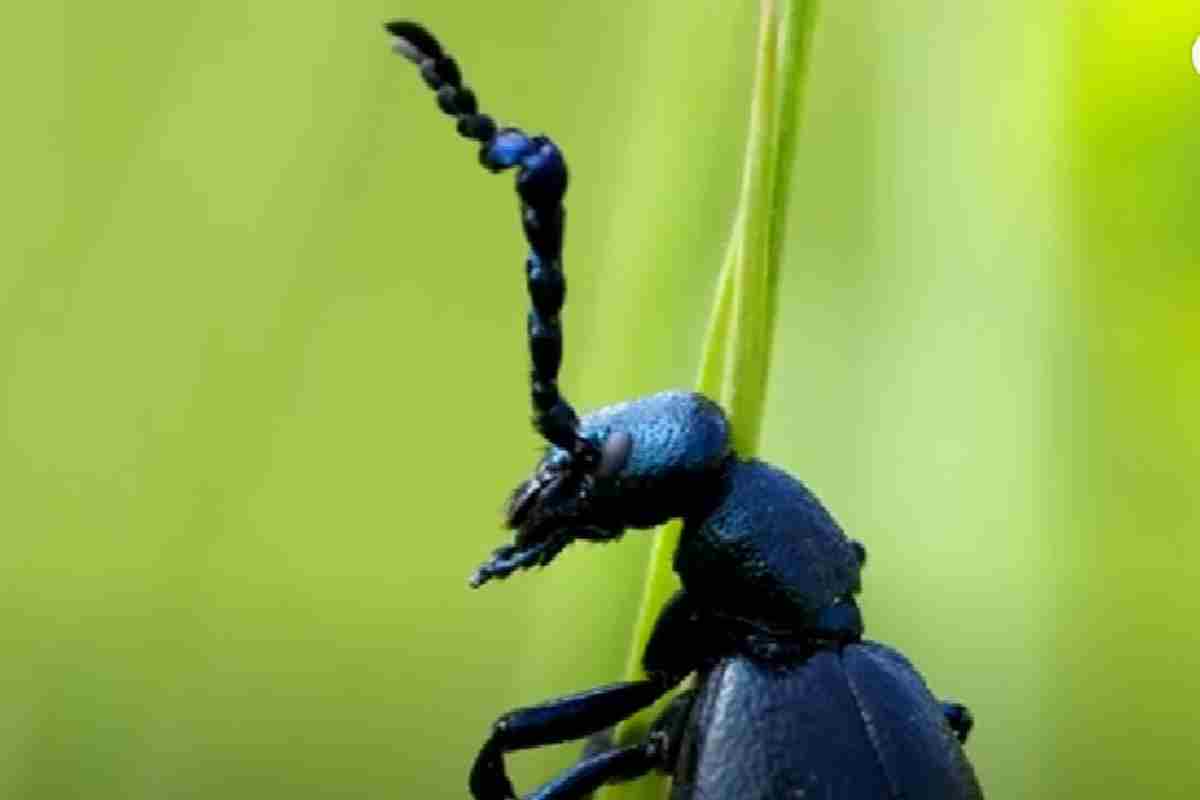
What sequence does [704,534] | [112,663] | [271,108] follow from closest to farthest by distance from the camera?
1. [112,663]
2. [271,108]
3. [704,534]

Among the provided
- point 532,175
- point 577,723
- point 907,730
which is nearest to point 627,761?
point 577,723

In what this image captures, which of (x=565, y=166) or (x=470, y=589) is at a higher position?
(x=565, y=166)

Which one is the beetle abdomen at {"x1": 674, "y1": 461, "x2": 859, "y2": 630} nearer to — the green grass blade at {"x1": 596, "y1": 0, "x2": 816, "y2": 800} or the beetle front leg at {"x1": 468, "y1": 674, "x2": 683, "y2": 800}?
the beetle front leg at {"x1": 468, "y1": 674, "x2": 683, "y2": 800}

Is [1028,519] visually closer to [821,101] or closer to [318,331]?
[821,101]

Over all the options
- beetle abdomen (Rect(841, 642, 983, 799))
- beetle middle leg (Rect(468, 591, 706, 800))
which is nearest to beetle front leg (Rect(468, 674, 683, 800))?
beetle middle leg (Rect(468, 591, 706, 800))

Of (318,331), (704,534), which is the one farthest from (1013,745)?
(318,331)

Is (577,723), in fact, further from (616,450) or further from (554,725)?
(616,450)

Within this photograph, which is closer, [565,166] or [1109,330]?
[565,166]
